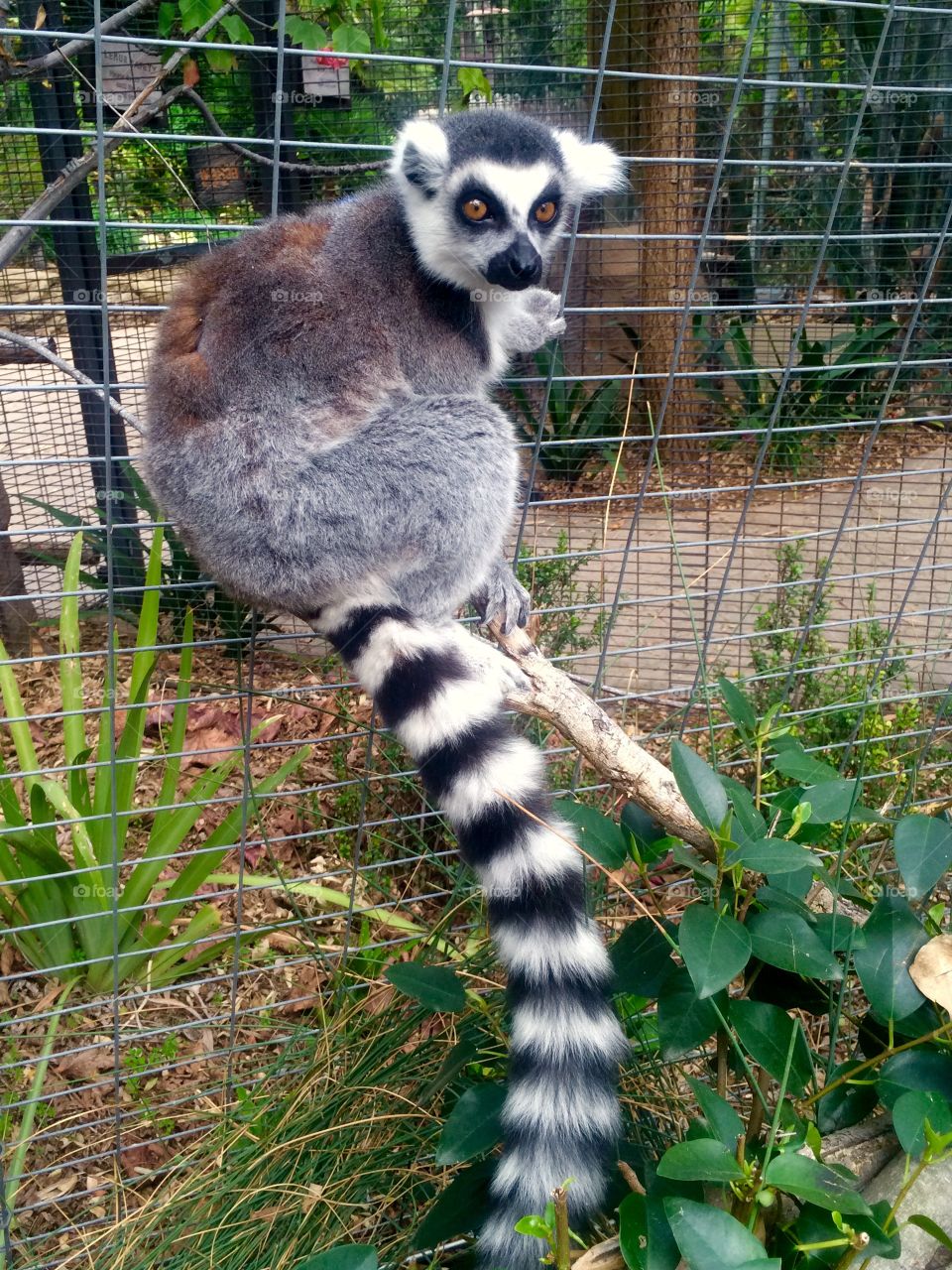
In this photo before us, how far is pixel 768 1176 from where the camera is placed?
144 centimetres

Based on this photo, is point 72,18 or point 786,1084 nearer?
point 786,1084

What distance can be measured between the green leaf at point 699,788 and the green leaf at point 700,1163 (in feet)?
1.68

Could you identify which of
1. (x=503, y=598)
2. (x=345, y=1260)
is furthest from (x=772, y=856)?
(x=503, y=598)

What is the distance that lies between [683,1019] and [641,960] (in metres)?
0.18

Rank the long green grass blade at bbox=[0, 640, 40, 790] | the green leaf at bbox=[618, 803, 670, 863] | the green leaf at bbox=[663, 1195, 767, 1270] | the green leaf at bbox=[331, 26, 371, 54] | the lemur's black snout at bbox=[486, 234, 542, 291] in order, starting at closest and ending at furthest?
the green leaf at bbox=[663, 1195, 767, 1270] < the green leaf at bbox=[618, 803, 670, 863] < the lemur's black snout at bbox=[486, 234, 542, 291] < the green leaf at bbox=[331, 26, 371, 54] < the long green grass blade at bbox=[0, 640, 40, 790]

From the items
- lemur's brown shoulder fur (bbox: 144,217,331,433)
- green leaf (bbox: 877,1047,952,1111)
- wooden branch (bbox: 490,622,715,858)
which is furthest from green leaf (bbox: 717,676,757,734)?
lemur's brown shoulder fur (bbox: 144,217,331,433)

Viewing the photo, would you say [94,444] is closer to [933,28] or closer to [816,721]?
[816,721]

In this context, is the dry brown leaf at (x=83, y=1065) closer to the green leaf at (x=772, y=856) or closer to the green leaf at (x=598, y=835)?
the green leaf at (x=598, y=835)

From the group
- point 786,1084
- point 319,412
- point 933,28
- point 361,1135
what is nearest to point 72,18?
point 319,412

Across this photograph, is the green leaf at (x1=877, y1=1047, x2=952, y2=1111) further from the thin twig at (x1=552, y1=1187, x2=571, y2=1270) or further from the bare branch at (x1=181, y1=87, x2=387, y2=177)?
the bare branch at (x1=181, y1=87, x2=387, y2=177)

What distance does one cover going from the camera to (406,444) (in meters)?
2.38

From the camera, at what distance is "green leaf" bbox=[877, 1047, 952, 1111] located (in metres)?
1.70

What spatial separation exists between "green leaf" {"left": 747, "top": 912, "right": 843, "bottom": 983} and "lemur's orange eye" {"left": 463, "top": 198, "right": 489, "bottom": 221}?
6.03ft

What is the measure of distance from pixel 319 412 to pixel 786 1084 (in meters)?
1.76
